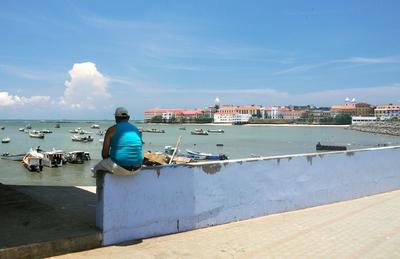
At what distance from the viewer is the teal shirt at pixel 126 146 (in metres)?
5.05

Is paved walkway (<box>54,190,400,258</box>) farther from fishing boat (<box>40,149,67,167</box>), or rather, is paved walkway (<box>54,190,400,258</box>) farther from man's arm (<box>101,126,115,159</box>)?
fishing boat (<box>40,149,67,167</box>)

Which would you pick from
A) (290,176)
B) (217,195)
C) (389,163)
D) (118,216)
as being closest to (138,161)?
(118,216)

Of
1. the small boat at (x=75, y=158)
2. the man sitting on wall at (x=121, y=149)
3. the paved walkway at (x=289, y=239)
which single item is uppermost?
the man sitting on wall at (x=121, y=149)

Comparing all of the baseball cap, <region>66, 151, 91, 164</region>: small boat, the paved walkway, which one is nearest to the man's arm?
the baseball cap

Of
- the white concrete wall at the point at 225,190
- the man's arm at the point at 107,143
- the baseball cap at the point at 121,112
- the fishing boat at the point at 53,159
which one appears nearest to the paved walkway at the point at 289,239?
the white concrete wall at the point at 225,190

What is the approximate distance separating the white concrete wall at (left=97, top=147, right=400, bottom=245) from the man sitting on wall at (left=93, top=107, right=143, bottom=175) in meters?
0.14

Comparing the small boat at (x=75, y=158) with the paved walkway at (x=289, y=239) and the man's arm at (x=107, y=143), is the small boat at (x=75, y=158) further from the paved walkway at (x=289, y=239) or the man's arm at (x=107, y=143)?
the man's arm at (x=107, y=143)

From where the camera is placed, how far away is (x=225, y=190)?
6340mm

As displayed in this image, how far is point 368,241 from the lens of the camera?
568cm

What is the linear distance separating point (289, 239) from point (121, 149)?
247cm

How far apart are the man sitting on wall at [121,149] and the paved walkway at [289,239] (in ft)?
3.07

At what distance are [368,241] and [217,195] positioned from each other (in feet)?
6.91

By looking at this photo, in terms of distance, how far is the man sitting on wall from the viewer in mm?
5023

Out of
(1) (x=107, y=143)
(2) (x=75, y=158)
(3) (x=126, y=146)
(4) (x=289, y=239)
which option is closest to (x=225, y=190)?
(4) (x=289, y=239)
